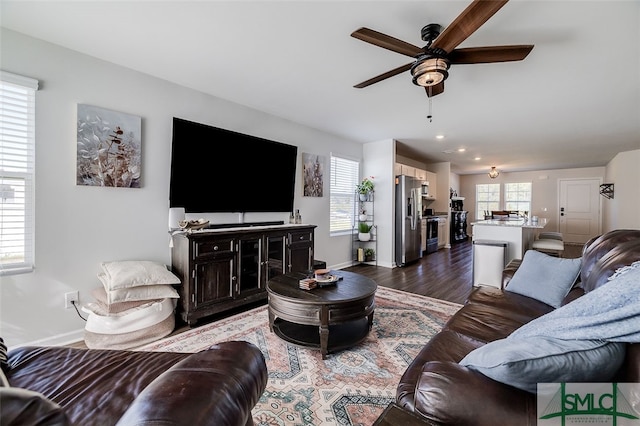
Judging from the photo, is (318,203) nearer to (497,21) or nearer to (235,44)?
(235,44)

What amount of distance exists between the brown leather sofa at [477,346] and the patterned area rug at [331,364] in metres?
0.55

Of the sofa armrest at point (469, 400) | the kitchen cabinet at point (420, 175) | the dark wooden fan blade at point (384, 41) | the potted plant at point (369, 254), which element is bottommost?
the potted plant at point (369, 254)

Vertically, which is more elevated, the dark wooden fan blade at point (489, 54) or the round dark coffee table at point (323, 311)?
the dark wooden fan blade at point (489, 54)

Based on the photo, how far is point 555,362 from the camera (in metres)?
0.81

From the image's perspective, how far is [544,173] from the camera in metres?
9.32

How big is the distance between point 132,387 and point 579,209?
12.1 meters

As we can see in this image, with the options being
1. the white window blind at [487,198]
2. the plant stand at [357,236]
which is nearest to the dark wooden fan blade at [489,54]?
the plant stand at [357,236]

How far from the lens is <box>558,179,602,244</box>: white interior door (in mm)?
8547

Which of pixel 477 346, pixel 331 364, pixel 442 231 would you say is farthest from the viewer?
pixel 442 231

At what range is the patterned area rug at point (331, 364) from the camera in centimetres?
157

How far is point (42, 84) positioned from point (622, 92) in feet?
19.6

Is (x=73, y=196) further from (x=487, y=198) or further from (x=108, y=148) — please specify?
(x=487, y=198)

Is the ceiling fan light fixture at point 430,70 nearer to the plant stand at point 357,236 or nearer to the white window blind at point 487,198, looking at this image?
the plant stand at point 357,236

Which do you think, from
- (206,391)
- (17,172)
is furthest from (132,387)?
(17,172)
